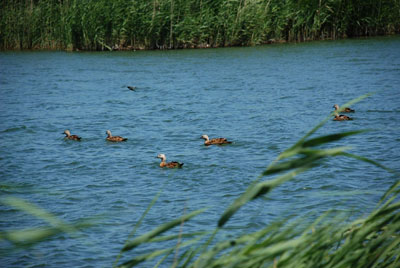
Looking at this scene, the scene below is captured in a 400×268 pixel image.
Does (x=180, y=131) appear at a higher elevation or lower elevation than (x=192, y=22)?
lower

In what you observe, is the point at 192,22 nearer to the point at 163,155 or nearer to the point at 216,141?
the point at 216,141

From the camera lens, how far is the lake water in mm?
6984

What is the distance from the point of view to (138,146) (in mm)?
11281

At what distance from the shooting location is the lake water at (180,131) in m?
6.98

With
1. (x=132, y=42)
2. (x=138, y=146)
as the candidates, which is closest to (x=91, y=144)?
(x=138, y=146)

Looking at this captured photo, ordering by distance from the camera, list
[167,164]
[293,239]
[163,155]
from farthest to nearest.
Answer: [163,155] < [167,164] < [293,239]

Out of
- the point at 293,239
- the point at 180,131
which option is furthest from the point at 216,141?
the point at 293,239

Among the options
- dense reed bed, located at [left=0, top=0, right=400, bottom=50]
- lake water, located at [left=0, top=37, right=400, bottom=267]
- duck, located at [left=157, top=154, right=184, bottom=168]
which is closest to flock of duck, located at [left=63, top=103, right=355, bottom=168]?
duck, located at [left=157, top=154, right=184, bottom=168]

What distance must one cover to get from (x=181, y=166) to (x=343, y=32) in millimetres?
18314

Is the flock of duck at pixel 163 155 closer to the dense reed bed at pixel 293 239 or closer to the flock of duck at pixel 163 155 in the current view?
the flock of duck at pixel 163 155

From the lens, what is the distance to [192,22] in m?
24.0

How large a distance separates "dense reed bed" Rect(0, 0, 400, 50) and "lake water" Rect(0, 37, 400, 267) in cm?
90

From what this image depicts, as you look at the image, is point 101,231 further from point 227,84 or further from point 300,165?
point 227,84

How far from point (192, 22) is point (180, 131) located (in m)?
12.4
